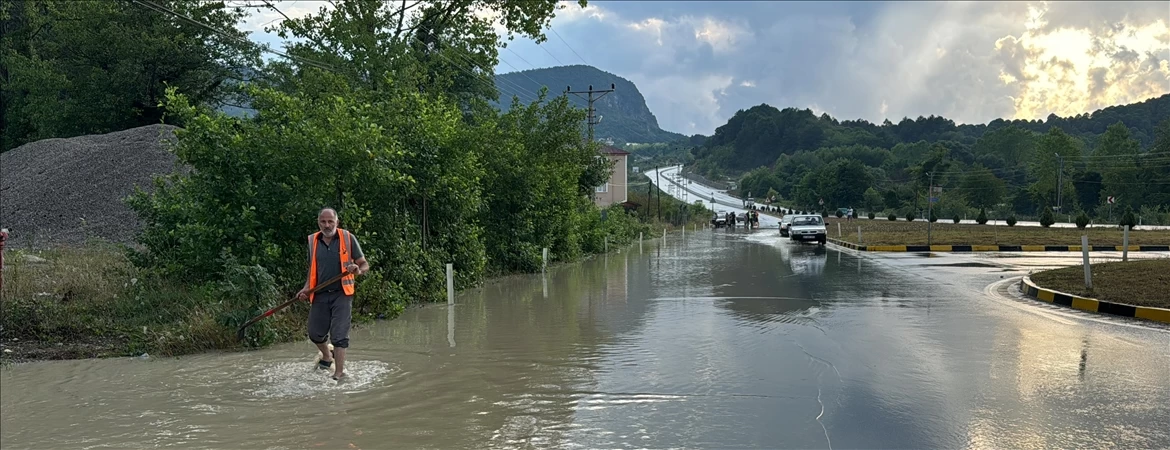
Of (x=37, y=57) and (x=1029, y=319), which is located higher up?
(x=37, y=57)

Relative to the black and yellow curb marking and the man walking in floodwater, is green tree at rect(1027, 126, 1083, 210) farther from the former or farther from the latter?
the man walking in floodwater

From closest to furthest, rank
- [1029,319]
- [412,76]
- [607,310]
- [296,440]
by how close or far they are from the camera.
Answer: [296,440]
[1029,319]
[607,310]
[412,76]

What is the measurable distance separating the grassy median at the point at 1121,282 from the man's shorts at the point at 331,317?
35.6 feet

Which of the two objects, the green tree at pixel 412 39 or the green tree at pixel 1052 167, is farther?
the green tree at pixel 1052 167

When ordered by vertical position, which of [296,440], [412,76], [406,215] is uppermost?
[412,76]

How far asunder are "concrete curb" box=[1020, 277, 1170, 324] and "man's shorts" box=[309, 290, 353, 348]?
10.4 metres

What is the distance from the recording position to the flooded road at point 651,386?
5.34 metres

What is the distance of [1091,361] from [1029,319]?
3.18 meters

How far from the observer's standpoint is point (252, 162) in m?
9.98

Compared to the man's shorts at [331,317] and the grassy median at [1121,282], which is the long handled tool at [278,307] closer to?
the man's shorts at [331,317]

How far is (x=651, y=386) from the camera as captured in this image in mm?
6758

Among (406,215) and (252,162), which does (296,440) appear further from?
(406,215)

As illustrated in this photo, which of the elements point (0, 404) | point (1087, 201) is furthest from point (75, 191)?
point (1087, 201)

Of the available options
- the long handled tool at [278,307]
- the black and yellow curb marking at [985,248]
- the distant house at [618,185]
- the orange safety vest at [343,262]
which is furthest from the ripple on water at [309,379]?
the distant house at [618,185]
